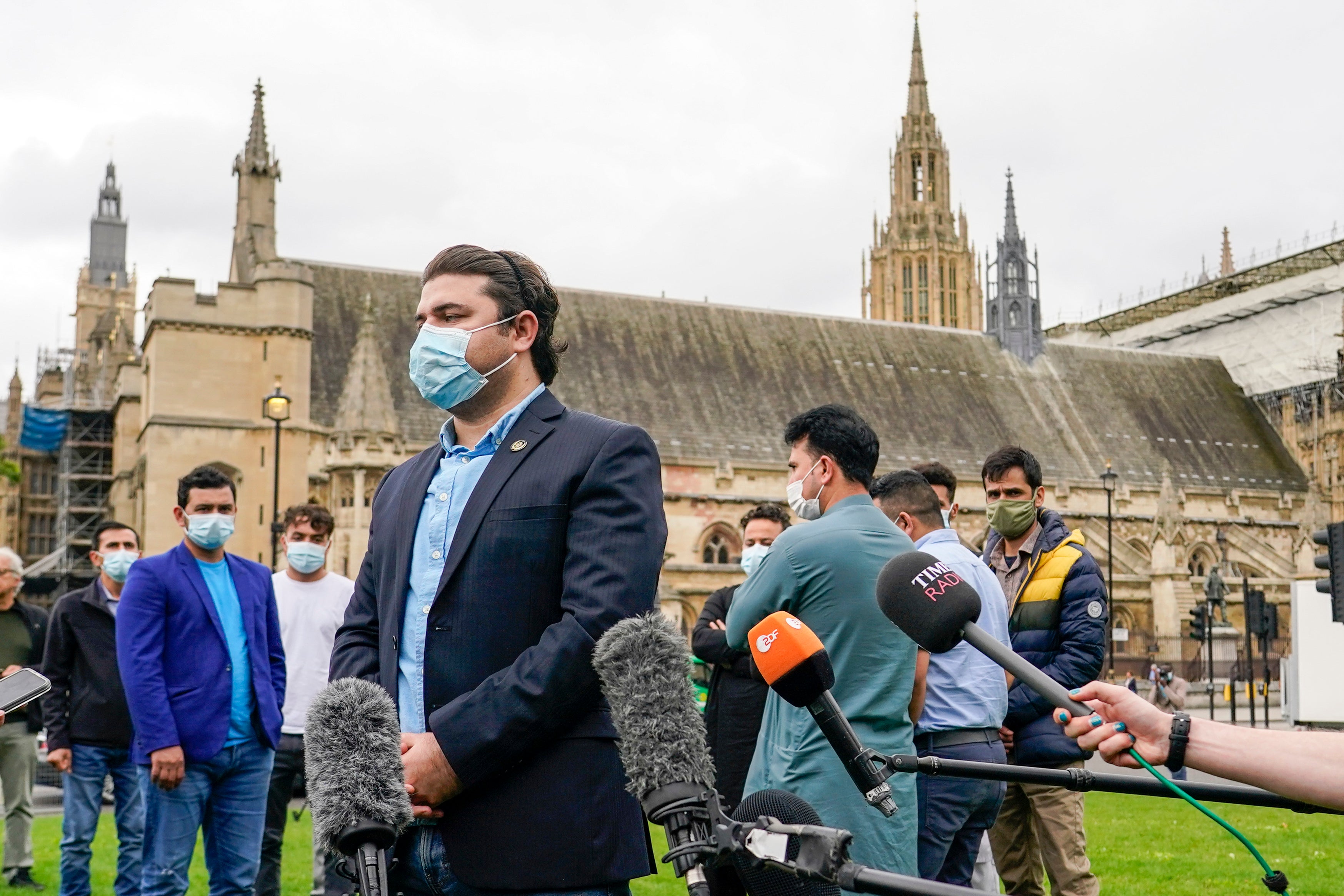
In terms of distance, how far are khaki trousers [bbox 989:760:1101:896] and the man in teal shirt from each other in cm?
151

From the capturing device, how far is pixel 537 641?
308cm

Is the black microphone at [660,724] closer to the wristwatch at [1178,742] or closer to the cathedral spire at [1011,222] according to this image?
the wristwatch at [1178,742]

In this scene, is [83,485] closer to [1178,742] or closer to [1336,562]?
[1336,562]

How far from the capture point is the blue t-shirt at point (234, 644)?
228 inches

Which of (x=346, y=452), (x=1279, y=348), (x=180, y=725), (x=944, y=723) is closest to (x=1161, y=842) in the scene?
(x=944, y=723)

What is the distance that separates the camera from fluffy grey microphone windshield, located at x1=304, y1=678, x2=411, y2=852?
2627 mm

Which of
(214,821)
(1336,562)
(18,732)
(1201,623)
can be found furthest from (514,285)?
(1201,623)

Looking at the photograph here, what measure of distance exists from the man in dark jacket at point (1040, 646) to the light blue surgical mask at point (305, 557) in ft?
12.3

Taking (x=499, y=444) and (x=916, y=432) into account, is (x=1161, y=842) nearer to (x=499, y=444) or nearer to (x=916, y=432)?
(x=499, y=444)

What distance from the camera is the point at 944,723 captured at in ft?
16.3

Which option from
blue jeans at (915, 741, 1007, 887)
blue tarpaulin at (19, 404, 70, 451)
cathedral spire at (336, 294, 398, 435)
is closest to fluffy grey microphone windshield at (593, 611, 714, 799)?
blue jeans at (915, 741, 1007, 887)

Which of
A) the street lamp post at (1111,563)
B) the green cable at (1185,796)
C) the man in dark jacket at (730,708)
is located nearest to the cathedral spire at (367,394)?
the street lamp post at (1111,563)

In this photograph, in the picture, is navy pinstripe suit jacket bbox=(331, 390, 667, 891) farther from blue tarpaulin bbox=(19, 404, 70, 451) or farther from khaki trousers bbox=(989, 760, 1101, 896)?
blue tarpaulin bbox=(19, 404, 70, 451)

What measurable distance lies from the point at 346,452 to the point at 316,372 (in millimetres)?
4670
